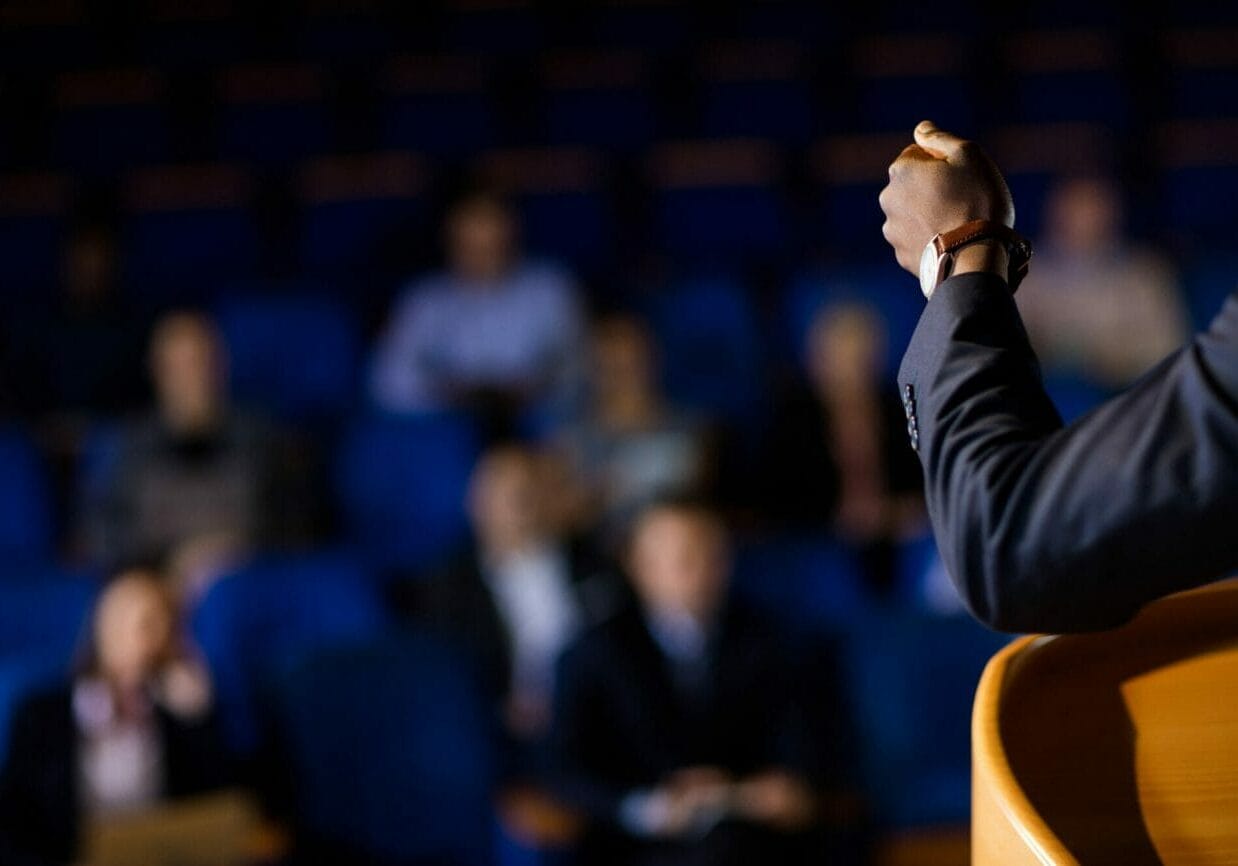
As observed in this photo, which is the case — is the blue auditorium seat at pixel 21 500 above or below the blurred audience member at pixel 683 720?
above

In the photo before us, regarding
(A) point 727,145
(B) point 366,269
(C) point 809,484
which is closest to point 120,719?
(C) point 809,484

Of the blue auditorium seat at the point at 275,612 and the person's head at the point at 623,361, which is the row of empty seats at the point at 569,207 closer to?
the person's head at the point at 623,361

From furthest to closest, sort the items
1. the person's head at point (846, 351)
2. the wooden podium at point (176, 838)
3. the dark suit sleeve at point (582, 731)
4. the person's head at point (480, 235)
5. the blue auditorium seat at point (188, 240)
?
the blue auditorium seat at point (188, 240) → the person's head at point (480, 235) → the person's head at point (846, 351) → the dark suit sleeve at point (582, 731) → the wooden podium at point (176, 838)

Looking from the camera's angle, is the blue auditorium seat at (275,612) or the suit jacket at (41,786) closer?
the suit jacket at (41,786)

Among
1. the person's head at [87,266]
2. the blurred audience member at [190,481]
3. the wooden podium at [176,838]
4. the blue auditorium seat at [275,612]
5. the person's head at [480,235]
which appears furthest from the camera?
the person's head at [87,266]

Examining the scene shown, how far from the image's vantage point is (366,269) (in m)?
1.88

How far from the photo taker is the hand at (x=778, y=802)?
3.44 ft

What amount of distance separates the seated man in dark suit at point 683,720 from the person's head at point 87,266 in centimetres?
83

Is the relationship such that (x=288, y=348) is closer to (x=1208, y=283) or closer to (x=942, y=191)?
(x=1208, y=283)

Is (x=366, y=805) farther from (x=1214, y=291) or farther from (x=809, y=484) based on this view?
(x=1214, y=291)

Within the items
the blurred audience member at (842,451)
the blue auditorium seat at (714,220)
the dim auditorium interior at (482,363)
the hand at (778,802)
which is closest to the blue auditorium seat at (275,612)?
the dim auditorium interior at (482,363)

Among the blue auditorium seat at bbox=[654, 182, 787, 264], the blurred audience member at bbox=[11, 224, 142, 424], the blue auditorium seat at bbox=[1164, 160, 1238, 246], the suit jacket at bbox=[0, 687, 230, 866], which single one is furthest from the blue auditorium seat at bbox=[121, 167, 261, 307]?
the blue auditorium seat at bbox=[1164, 160, 1238, 246]

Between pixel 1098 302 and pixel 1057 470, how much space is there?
1.55 meters

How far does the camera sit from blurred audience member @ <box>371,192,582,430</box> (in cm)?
163
